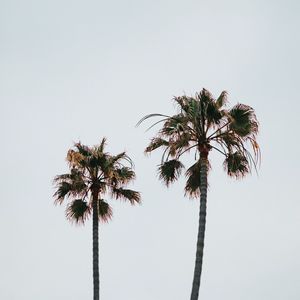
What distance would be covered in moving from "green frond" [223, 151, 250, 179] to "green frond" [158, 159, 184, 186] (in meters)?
2.37

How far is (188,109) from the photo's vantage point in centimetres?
2919

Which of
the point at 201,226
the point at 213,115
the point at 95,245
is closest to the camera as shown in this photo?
the point at 201,226

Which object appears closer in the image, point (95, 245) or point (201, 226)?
point (201, 226)

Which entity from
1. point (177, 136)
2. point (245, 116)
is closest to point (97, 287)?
point (177, 136)

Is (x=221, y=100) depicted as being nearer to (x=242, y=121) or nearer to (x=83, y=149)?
(x=242, y=121)

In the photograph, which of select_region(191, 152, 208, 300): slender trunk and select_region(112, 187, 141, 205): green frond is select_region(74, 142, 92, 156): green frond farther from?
select_region(191, 152, 208, 300): slender trunk

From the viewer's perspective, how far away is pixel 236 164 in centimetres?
2919

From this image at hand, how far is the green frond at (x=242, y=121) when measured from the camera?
93.6ft

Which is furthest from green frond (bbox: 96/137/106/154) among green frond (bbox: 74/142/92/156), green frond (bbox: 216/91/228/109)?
green frond (bbox: 216/91/228/109)

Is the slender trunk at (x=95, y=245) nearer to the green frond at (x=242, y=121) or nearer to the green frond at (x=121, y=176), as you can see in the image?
the green frond at (x=121, y=176)

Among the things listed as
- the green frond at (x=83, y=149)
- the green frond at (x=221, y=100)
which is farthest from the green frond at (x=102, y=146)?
the green frond at (x=221, y=100)

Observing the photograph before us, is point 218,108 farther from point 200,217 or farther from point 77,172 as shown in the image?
point 77,172

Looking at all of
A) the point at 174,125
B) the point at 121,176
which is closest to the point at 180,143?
the point at 174,125

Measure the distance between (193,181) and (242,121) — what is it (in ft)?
12.9
